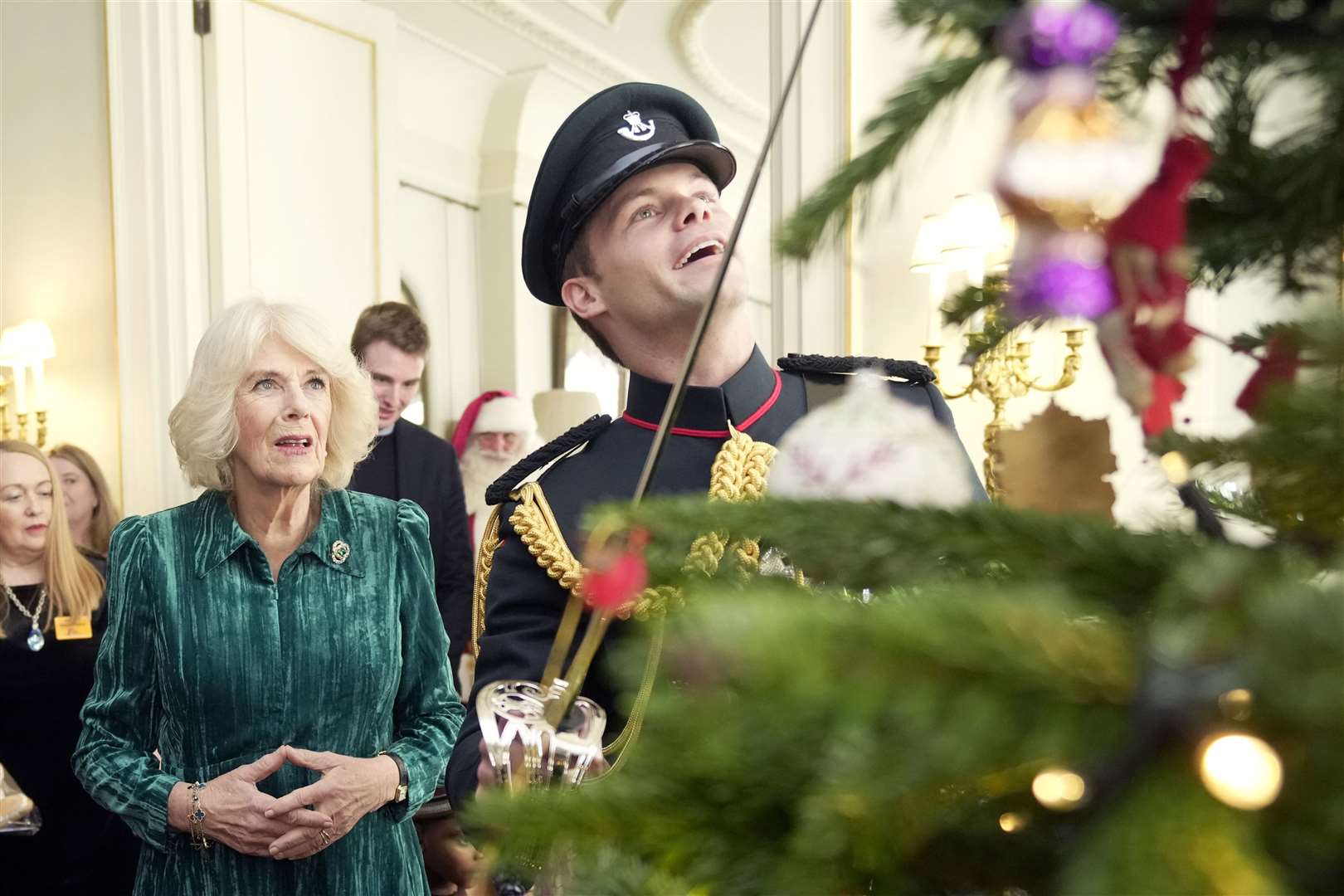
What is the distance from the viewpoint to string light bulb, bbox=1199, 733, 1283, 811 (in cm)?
17

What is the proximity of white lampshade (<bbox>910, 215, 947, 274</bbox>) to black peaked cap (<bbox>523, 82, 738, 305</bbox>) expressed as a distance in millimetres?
195

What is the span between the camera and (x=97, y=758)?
154 centimetres

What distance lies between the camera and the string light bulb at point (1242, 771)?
17 cm

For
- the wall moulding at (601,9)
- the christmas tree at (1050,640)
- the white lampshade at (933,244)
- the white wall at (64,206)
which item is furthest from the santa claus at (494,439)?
the christmas tree at (1050,640)

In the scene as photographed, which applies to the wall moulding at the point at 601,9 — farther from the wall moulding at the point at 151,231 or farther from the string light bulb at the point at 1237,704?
the string light bulb at the point at 1237,704

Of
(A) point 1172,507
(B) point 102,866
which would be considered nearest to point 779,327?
(B) point 102,866

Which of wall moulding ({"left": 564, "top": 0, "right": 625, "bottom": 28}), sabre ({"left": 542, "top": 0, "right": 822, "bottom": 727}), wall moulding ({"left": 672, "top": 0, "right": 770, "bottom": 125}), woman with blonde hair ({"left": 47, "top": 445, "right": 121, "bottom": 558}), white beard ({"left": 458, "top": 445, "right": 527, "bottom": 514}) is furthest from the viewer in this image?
wall moulding ({"left": 672, "top": 0, "right": 770, "bottom": 125})

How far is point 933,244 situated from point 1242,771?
3.88ft

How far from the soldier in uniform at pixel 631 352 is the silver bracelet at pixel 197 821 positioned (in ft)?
1.86

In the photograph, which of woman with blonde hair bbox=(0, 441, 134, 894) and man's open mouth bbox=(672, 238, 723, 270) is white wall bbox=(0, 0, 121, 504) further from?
man's open mouth bbox=(672, 238, 723, 270)

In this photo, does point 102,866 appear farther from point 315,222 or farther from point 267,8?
point 267,8

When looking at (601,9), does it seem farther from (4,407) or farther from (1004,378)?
(1004,378)

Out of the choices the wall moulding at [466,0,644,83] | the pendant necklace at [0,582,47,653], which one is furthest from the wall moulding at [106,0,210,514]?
the wall moulding at [466,0,644,83]

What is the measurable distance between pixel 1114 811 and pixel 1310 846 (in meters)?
0.03
